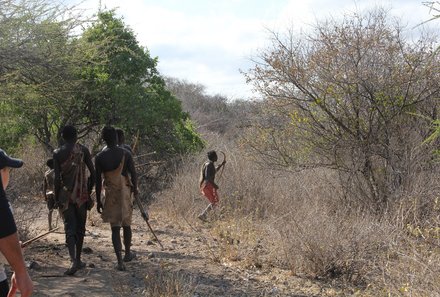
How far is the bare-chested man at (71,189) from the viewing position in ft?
23.0

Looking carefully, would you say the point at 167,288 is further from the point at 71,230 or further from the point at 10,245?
the point at 10,245

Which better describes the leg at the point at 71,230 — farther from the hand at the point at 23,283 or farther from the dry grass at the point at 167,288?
the hand at the point at 23,283

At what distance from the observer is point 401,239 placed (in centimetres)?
684

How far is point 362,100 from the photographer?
9922 mm

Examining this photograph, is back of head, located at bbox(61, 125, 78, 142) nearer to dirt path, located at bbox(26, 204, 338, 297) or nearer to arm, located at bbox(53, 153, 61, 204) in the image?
arm, located at bbox(53, 153, 61, 204)

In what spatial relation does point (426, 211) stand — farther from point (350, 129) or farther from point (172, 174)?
point (172, 174)

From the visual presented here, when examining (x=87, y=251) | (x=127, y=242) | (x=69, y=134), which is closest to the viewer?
(x=69, y=134)

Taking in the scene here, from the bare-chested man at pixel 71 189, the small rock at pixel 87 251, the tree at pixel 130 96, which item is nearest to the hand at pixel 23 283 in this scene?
the bare-chested man at pixel 71 189

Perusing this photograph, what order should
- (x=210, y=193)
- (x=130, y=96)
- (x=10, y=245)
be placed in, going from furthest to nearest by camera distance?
1. (x=130, y=96)
2. (x=210, y=193)
3. (x=10, y=245)

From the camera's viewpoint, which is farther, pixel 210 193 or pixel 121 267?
pixel 210 193

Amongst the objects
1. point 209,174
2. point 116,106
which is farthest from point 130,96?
point 209,174

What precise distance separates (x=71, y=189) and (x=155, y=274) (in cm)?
137

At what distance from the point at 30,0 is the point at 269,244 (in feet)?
15.0

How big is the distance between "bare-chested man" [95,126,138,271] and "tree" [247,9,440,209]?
3.90 meters
